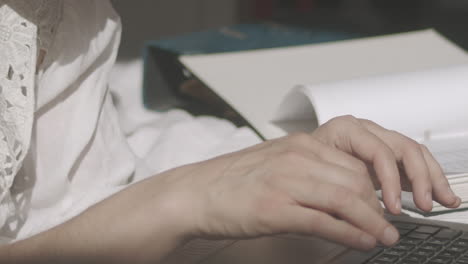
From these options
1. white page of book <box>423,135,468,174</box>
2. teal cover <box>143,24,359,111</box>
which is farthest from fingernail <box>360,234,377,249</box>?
teal cover <box>143,24,359,111</box>

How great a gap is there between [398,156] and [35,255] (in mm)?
277

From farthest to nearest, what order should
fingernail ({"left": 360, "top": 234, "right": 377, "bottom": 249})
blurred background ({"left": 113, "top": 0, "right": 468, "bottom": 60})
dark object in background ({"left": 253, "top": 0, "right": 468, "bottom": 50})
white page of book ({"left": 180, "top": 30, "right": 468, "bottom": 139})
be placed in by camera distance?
dark object in background ({"left": 253, "top": 0, "right": 468, "bottom": 50}) → blurred background ({"left": 113, "top": 0, "right": 468, "bottom": 60}) → white page of book ({"left": 180, "top": 30, "right": 468, "bottom": 139}) → fingernail ({"left": 360, "top": 234, "right": 377, "bottom": 249})

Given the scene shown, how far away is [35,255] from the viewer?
1.96 ft

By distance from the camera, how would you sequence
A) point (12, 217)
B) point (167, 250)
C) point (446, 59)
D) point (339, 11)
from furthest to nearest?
point (339, 11) → point (446, 59) → point (12, 217) → point (167, 250)

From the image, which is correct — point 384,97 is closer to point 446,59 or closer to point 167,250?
point 446,59

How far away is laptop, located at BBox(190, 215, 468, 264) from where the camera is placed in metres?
0.52

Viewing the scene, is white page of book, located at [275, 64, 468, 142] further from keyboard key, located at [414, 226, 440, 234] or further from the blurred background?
the blurred background

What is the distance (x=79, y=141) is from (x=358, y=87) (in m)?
0.29

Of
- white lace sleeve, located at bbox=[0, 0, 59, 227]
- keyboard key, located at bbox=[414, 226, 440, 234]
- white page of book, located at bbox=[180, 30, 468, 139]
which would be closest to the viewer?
keyboard key, located at bbox=[414, 226, 440, 234]

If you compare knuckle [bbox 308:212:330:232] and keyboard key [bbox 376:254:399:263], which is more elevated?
knuckle [bbox 308:212:330:232]

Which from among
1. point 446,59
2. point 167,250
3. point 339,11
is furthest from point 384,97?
point 339,11

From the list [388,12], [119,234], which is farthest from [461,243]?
[388,12]

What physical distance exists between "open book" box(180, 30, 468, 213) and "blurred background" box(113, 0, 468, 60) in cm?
24

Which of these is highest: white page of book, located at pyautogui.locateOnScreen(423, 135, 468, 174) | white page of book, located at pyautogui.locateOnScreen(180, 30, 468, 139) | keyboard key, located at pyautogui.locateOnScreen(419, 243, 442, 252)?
keyboard key, located at pyautogui.locateOnScreen(419, 243, 442, 252)
